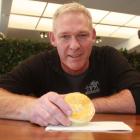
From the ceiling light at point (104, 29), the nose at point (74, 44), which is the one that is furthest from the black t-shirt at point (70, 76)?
the ceiling light at point (104, 29)

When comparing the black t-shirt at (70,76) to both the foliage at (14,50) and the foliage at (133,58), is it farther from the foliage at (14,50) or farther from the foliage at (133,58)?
the foliage at (133,58)

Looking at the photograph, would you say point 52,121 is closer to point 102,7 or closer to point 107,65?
point 107,65

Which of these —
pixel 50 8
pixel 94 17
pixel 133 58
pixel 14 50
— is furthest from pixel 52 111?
pixel 94 17

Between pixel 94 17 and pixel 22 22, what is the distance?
74.1 inches

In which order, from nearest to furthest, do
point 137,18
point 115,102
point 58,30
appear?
point 115,102, point 58,30, point 137,18

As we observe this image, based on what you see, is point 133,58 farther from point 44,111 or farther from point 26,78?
point 44,111

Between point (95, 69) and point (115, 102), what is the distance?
1.28ft

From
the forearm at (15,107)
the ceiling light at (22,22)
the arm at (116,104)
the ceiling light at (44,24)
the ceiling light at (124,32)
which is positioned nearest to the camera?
the forearm at (15,107)

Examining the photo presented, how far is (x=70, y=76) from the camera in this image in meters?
1.54

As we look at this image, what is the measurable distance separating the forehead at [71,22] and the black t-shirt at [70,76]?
0.72 feet

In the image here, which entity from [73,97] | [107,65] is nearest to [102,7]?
[107,65]

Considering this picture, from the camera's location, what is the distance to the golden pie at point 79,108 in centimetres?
79

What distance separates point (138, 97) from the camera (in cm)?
127

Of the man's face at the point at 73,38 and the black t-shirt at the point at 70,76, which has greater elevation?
the man's face at the point at 73,38
